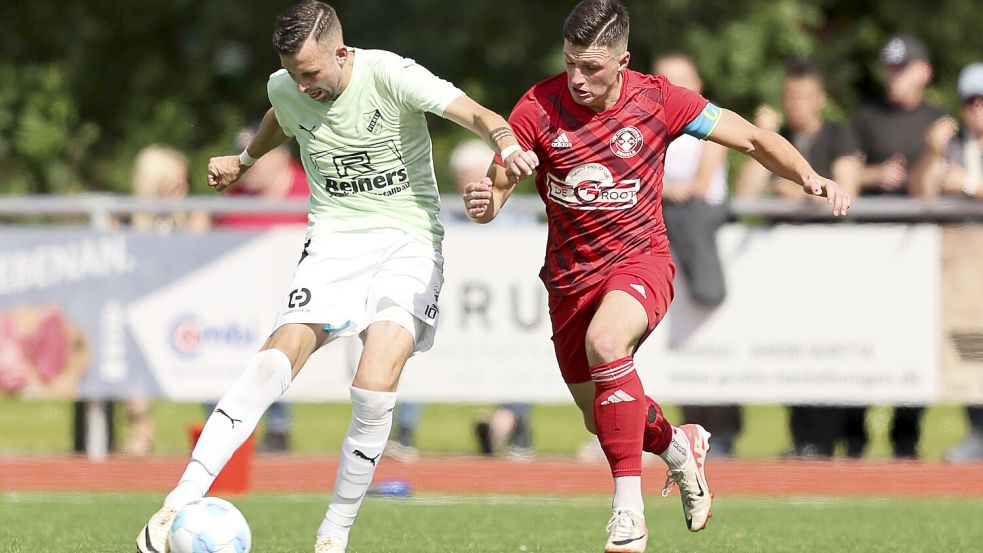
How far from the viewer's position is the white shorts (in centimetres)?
664

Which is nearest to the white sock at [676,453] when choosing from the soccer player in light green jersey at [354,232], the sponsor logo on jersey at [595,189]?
the sponsor logo on jersey at [595,189]

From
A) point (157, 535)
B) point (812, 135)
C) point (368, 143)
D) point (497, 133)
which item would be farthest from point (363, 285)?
point (812, 135)

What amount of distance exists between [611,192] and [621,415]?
962mm

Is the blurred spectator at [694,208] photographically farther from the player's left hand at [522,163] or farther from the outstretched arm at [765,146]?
the player's left hand at [522,163]

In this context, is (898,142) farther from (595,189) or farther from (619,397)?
(619,397)

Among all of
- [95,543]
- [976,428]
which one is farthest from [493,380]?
[95,543]

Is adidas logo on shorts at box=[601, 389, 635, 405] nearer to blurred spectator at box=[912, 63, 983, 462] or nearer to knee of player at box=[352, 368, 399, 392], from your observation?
knee of player at box=[352, 368, 399, 392]

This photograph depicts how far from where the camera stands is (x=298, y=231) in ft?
37.3

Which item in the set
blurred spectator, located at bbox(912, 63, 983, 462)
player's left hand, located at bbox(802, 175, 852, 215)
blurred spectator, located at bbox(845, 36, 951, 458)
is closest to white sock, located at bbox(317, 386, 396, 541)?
player's left hand, located at bbox(802, 175, 852, 215)

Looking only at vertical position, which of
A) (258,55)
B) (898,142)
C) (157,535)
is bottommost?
(157,535)

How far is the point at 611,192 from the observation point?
6840 millimetres

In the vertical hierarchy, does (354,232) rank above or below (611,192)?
below

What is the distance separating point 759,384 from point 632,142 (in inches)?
181

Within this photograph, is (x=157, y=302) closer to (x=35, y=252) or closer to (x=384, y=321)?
(x=35, y=252)
